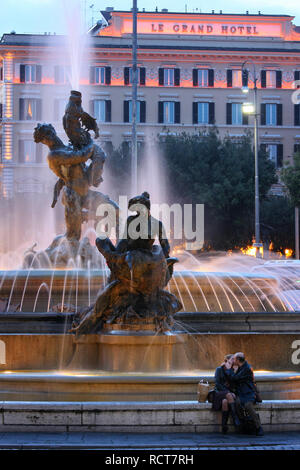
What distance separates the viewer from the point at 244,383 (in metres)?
8.91

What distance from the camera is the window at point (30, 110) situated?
201 feet

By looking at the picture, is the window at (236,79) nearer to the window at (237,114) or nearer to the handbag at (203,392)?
the window at (237,114)

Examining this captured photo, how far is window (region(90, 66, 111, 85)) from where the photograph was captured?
2480 inches

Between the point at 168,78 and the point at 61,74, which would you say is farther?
the point at 168,78

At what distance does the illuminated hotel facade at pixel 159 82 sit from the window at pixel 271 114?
76 mm

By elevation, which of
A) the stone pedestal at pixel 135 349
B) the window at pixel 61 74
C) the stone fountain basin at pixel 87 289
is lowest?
the stone pedestal at pixel 135 349

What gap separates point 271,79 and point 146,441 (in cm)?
5844

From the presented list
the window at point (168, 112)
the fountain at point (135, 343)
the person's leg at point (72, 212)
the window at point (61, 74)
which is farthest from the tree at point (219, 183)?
the fountain at point (135, 343)

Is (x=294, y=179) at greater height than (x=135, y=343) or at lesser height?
greater

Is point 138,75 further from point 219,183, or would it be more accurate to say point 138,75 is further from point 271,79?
point 219,183

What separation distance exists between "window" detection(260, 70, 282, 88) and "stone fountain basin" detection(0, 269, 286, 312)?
5120cm

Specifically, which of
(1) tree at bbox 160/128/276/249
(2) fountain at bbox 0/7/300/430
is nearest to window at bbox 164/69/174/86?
(1) tree at bbox 160/128/276/249
